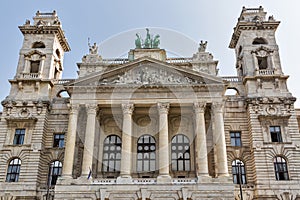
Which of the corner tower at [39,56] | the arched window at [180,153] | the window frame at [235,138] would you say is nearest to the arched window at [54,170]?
the corner tower at [39,56]

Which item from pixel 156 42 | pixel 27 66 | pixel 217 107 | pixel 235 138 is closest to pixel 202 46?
pixel 156 42

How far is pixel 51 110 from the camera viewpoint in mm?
37781

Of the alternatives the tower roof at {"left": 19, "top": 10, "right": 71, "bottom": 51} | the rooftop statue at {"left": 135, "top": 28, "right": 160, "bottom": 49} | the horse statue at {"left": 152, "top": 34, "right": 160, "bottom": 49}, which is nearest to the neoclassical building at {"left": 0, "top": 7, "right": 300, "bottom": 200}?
the horse statue at {"left": 152, "top": 34, "right": 160, "bottom": 49}

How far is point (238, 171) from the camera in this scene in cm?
3400

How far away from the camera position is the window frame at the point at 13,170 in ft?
112

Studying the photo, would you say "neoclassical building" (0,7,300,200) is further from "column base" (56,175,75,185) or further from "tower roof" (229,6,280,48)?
"tower roof" (229,6,280,48)

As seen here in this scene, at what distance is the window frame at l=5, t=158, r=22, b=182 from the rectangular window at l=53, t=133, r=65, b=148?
4.09 m

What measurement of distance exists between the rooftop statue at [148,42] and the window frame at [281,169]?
19555 mm

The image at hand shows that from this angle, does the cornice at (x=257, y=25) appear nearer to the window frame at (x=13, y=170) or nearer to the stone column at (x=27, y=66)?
the stone column at (x=27, y=66)

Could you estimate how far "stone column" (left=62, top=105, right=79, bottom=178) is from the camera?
3139 centimetres

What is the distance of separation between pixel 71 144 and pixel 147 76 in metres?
10.6

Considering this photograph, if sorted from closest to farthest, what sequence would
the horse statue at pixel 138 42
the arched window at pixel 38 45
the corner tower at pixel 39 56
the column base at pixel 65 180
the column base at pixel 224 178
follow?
the column base at pixel 224 178 → the column base at pixel 65 180 → the corner tower at pixel 39 56 → the horse statue at pixel 138 42 → the arched window at pixel 38 45

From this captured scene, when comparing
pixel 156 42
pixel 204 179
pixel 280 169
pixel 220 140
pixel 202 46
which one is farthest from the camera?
pixel 156 42

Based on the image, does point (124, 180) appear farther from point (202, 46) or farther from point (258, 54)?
point (258, 54)
